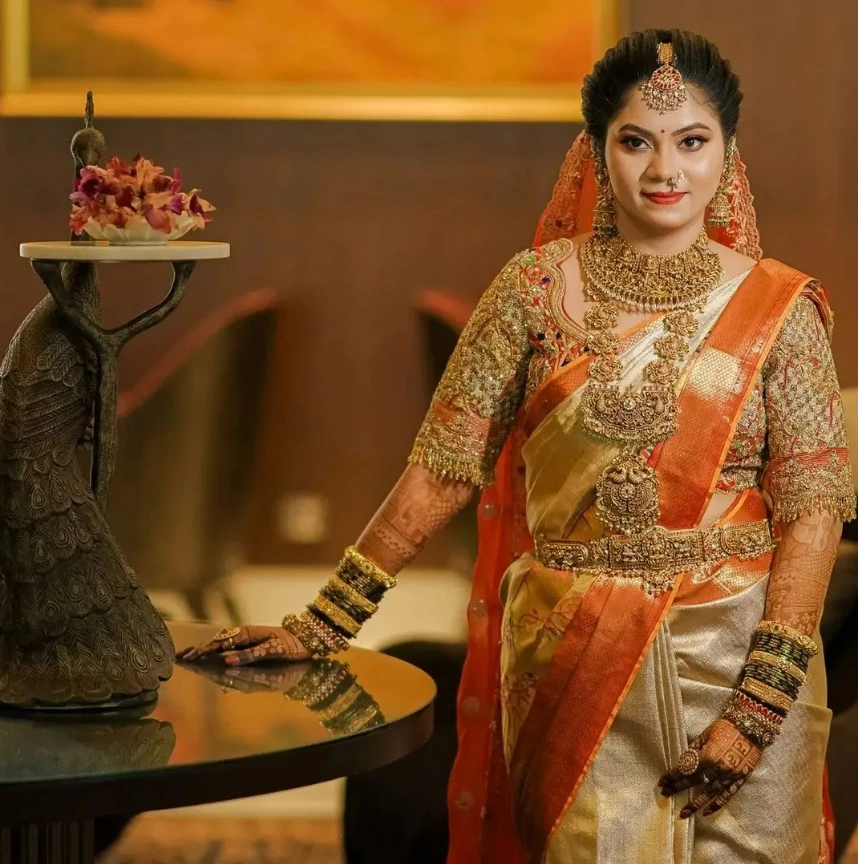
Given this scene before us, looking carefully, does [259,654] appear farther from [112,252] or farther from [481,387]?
[112,252]

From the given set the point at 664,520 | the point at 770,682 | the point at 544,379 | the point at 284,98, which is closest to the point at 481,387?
the point at 544,379

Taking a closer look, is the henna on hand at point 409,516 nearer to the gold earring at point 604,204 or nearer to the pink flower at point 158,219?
the gold earring at point 604,204

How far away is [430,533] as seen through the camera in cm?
211

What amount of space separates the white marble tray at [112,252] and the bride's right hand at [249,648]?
54cm

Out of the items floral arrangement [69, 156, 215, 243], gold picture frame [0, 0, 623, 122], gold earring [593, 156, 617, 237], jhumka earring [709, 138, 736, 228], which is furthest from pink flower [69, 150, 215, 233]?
gold picture frame [0, 0, 623, 122]

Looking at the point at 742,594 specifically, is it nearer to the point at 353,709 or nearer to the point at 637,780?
the point at 637,780

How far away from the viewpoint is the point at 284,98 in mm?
2758

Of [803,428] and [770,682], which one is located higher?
[803,428]

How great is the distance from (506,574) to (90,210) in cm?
78

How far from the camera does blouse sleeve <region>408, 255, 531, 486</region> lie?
2055 mm

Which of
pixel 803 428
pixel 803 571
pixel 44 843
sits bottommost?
pixel 44 843

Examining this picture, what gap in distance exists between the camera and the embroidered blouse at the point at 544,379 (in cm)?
195

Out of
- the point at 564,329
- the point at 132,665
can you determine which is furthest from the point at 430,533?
the point at 132,665

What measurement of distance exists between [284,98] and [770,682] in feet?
4.67
